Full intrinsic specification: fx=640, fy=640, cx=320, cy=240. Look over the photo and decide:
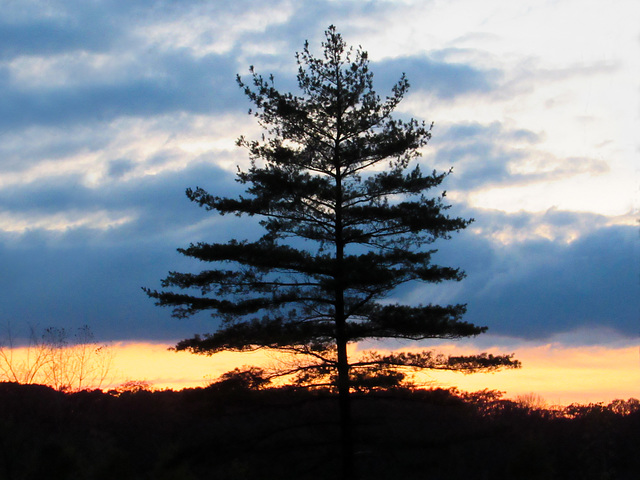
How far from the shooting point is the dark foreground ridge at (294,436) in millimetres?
16281

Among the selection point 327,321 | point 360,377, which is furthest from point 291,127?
point 360,377

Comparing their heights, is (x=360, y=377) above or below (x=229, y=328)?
below

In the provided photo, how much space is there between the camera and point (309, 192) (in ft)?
56.2

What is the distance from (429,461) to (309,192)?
8.30 m

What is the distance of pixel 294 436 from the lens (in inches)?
776

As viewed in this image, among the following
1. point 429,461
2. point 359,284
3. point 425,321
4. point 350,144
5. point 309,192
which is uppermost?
point 350,144

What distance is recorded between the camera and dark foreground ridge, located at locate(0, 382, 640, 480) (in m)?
16.3

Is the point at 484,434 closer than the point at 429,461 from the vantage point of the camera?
Yes

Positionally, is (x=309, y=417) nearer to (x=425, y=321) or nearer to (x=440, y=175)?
(x=425, y=321)

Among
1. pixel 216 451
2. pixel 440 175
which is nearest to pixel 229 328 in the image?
pixel 216 451

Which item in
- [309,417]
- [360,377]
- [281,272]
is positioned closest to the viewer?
[360,377]

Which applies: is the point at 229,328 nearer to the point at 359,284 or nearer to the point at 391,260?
the point at 359,284

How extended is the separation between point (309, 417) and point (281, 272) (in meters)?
6.91

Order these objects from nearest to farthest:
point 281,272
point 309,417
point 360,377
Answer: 1. point 360,377
2. point 281,272
3. point 309,417
